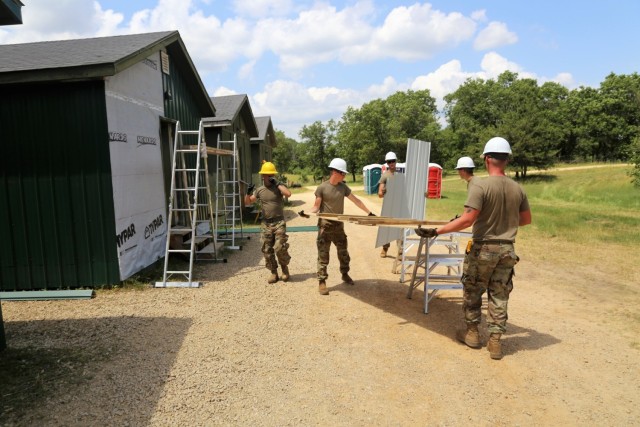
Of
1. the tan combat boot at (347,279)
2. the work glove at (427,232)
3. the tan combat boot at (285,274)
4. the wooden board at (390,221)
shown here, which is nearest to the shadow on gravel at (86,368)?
the tan combat boot at (285,274)

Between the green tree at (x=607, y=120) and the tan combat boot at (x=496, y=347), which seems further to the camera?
the green tree at (x=607, y=120)

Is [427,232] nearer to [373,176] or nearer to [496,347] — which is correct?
[496,347]

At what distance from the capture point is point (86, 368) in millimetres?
4191

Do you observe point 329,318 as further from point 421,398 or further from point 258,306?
point 421,398

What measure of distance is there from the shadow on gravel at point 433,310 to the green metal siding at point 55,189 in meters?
4.22

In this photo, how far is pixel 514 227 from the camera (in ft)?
14.0

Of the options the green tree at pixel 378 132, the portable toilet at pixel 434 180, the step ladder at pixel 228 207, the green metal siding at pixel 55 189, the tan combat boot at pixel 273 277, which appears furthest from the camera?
the green tree at pixel 378 132

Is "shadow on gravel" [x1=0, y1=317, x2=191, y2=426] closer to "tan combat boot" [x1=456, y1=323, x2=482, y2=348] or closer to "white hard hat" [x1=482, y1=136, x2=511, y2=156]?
"tan combat boot" [x1=456, y1=323, x2=482, y2=348]

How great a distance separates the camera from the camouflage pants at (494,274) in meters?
4.22

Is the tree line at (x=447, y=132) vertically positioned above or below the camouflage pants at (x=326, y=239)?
above

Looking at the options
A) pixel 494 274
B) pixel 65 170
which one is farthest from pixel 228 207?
pixel 494 274

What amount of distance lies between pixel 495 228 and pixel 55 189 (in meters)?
6.81

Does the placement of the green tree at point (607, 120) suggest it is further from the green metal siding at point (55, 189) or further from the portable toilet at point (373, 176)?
the green metal siding at point (55, 189)

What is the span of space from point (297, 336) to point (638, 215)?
15.2 m
